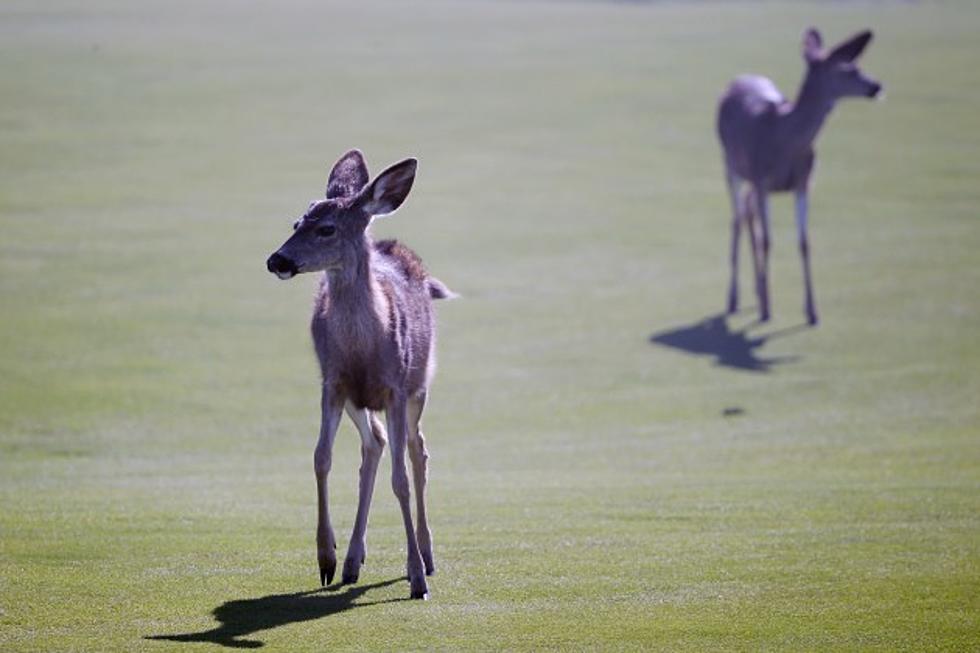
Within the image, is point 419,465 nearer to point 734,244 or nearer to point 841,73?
point 734,244

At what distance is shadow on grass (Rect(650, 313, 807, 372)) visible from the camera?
2384 centimetres

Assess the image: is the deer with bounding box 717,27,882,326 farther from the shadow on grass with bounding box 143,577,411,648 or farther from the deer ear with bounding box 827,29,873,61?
the shadow on grass with bounding box 143,577,411,648

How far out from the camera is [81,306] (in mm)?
24719

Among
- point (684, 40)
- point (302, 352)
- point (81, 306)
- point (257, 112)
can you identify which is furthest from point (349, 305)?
point (684, 40)

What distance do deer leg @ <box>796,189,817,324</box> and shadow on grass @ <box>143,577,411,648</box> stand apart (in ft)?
51.8

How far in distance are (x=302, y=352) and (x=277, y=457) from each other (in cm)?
494

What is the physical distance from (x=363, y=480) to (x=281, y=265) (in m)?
1.88

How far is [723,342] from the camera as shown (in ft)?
82.0

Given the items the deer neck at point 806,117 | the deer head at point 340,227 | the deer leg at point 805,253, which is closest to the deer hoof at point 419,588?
the deer head at point 340,227

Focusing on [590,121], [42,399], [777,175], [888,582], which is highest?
[590,121]

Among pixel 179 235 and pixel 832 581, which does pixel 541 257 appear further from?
pixel 832 581

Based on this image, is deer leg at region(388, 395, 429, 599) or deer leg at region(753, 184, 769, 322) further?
deer leg at region(753, 184, 769, 322)

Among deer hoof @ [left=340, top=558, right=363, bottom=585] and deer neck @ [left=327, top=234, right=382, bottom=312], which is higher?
deer neck @ [left=327, top=234, right=382, bottom=312]

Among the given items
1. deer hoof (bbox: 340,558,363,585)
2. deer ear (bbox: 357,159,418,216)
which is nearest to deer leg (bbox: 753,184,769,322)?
deer ear (bbox: 357,159,418,216)
